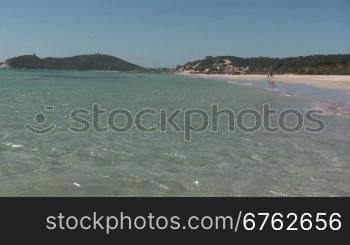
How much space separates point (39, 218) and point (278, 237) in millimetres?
2659

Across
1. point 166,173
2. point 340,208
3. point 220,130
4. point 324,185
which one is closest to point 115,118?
point 220,130

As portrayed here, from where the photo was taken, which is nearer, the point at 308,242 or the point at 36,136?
the point at 308,242

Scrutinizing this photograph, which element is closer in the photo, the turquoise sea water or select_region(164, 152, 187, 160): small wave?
the turquoise sea water

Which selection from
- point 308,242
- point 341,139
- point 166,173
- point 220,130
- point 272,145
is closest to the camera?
point 308,242

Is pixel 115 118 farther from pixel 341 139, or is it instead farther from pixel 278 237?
pixel 278 237

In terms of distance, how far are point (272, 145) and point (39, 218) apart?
319 inches

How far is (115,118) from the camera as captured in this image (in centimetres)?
1783

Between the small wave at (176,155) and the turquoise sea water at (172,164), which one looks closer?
the turquoise sea water at (172,164)

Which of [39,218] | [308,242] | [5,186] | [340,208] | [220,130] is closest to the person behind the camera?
[308,242]

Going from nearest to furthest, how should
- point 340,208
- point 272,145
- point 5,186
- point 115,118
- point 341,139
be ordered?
1. point 340,208
2. point 5,186
3. point 272,145
4. point 341,139
5. point 115,118

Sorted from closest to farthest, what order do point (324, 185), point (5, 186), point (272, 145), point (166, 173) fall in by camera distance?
point (5, 186)
point (324, 185)
point (166, 173)
point (272, 145)

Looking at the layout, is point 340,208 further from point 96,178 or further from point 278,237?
point 96,178

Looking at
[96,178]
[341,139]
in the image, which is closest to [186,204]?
[96,178]

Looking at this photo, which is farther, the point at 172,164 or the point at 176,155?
the point at 176,155
